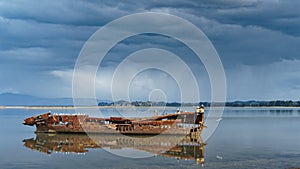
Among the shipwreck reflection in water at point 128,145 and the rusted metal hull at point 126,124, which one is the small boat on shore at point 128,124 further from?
the shipwreck reflection in water at point 128,145

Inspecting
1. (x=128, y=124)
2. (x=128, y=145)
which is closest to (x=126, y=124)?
(x=128, y=124)

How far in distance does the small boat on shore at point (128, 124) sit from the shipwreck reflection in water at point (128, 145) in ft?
3.40

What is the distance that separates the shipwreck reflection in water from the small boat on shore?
3.40ft

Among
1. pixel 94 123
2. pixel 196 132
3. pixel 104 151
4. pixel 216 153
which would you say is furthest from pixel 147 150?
pixel 94 123

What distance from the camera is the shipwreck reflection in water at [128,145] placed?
123ft

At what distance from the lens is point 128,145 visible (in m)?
44.4

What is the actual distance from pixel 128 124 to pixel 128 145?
10.6 m

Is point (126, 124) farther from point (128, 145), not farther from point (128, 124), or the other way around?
point (128, 145)

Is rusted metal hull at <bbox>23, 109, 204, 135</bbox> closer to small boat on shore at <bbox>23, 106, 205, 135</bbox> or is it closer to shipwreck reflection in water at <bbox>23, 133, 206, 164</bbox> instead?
small boat on shore at <bbox>23, 106, 205, 135</bbox>

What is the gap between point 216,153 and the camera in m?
36.8

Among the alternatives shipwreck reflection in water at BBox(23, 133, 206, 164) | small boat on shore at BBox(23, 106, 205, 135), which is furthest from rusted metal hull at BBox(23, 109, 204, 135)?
shipwreck reflection in water at BBox(23, 133, 206, 164)

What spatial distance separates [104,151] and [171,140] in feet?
40.0

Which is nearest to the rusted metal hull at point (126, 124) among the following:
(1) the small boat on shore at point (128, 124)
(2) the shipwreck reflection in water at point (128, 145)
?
(1) the small boat on shore at point (128, 124)

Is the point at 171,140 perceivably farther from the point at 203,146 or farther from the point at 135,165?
the point at 135,165
